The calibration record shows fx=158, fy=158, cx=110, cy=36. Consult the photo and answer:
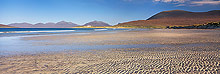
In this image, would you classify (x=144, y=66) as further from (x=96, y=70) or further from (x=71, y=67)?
(x=71, y=67)

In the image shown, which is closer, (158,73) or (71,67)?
(158,73)

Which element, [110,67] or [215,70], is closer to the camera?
[215,70]

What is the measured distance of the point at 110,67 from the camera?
15.2 feet

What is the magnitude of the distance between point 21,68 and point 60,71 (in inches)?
50.2

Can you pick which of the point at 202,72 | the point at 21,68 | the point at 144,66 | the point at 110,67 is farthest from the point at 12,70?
the point at 202,72

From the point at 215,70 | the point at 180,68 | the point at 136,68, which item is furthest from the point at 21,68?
the point at 215,70

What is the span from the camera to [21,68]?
15.1 feet

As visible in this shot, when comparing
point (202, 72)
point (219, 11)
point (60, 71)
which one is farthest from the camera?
point (219, 11)

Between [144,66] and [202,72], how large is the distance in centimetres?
149

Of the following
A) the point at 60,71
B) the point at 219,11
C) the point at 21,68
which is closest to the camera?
the point at 60,71

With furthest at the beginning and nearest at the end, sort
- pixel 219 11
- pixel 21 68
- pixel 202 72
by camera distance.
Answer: pixel 219 11
pixel 21 68
pixel 202 72

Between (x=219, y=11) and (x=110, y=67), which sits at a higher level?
(x=219, y=11)

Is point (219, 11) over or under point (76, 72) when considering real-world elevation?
over

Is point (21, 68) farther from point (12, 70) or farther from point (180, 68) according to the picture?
point (180, 68)
